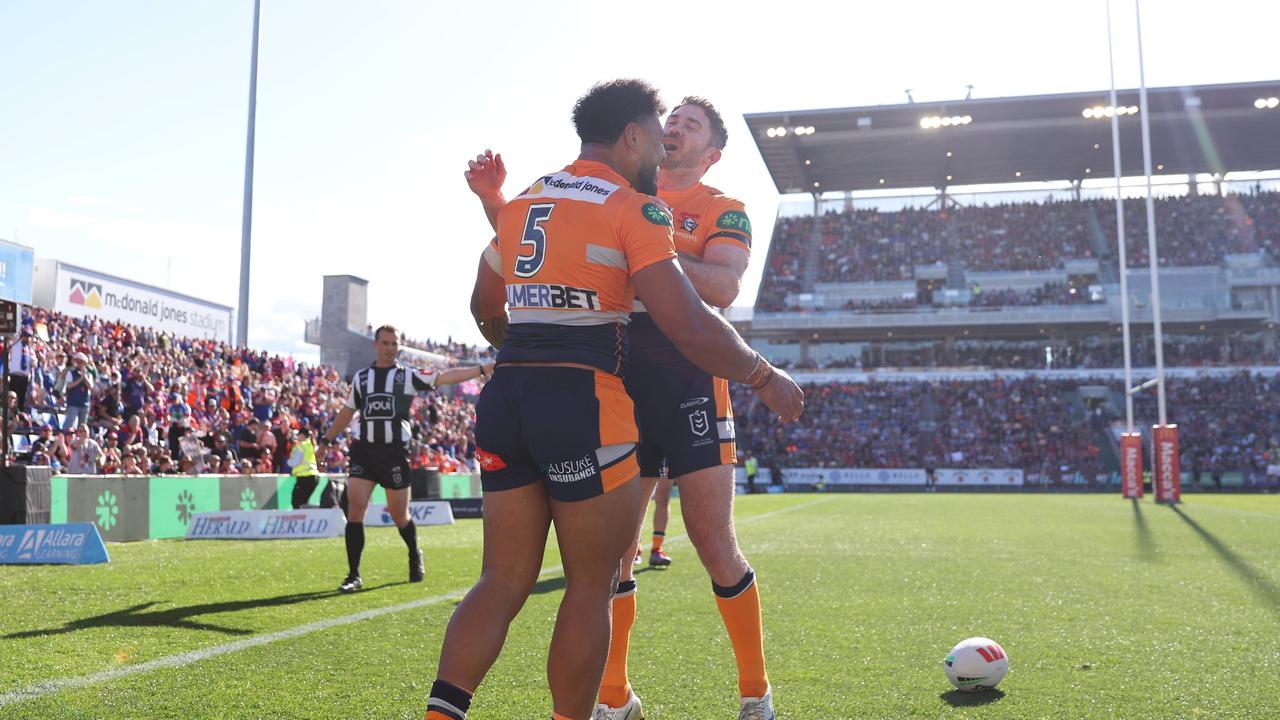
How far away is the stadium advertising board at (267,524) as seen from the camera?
13.9 metres

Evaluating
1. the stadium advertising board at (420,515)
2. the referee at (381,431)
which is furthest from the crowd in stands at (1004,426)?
the referee at (381,431)

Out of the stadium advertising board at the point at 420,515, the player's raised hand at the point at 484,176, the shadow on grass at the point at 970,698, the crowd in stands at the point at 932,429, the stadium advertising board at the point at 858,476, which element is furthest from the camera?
the crowd in stands at the point at 932,429

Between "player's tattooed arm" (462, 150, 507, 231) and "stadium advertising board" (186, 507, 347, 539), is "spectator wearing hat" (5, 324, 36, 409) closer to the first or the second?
"stadium advertising board" (186, 507, 347, 539)

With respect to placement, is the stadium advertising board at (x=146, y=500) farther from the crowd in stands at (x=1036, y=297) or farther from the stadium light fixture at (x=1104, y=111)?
the crowd in stands at (x=1036, y=297)

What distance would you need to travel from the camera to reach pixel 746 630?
3.67 meters

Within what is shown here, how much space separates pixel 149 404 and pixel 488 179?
1682 cm

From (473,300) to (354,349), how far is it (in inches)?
1453

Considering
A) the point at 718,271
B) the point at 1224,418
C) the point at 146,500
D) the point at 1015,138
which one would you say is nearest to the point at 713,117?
the point at 718,271

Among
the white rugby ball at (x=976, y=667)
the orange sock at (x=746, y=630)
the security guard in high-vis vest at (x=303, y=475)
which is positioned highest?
the security guard in high-vis vest at (x=303, y=475)

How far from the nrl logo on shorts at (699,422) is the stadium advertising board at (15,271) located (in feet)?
57.9

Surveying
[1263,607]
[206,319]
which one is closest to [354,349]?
[206,319]

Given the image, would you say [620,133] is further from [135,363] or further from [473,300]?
[135,363]

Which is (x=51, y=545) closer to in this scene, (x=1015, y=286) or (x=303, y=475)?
(x=303, y=475)

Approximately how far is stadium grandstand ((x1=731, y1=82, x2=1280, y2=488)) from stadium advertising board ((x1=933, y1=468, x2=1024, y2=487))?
567 mm
